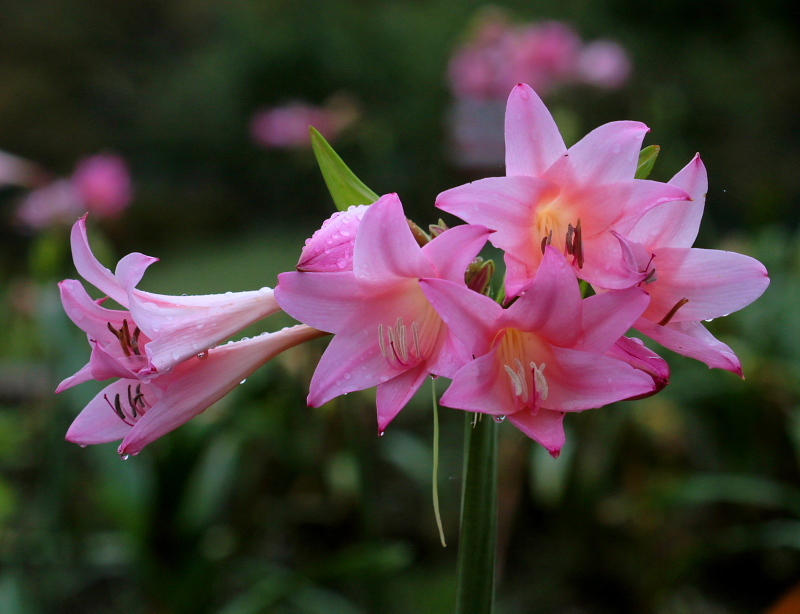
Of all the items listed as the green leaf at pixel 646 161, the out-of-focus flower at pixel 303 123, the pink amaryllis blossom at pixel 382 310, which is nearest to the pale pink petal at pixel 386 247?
the pink amaryllis blossom at pixel 382 310

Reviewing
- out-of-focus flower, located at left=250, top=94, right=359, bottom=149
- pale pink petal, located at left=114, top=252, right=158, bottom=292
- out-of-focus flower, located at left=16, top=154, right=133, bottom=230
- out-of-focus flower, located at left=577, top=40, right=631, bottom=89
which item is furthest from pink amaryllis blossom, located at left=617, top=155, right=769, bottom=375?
out-of-focus flower, located at left=577, top=40, right=631, bottom=89

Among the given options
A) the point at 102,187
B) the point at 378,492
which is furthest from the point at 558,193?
the point at 102,187

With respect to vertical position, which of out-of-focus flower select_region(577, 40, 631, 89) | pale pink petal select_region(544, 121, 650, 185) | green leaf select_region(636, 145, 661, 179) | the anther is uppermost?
pale pink petal select_region(544, 121, 650, 185)

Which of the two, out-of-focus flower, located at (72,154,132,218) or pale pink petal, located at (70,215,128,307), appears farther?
out-of-focus flower, located at (72,154,132,218)

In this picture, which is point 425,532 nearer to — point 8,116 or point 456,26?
point 456,26

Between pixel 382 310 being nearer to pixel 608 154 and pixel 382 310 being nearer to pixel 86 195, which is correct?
pixel 608 154

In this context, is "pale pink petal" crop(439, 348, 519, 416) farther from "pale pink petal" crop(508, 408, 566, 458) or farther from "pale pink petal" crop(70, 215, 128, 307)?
"pale pink petal" crop(70, 215, 128, 307)

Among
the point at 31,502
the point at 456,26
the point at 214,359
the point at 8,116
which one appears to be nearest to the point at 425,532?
the point at 31,502
